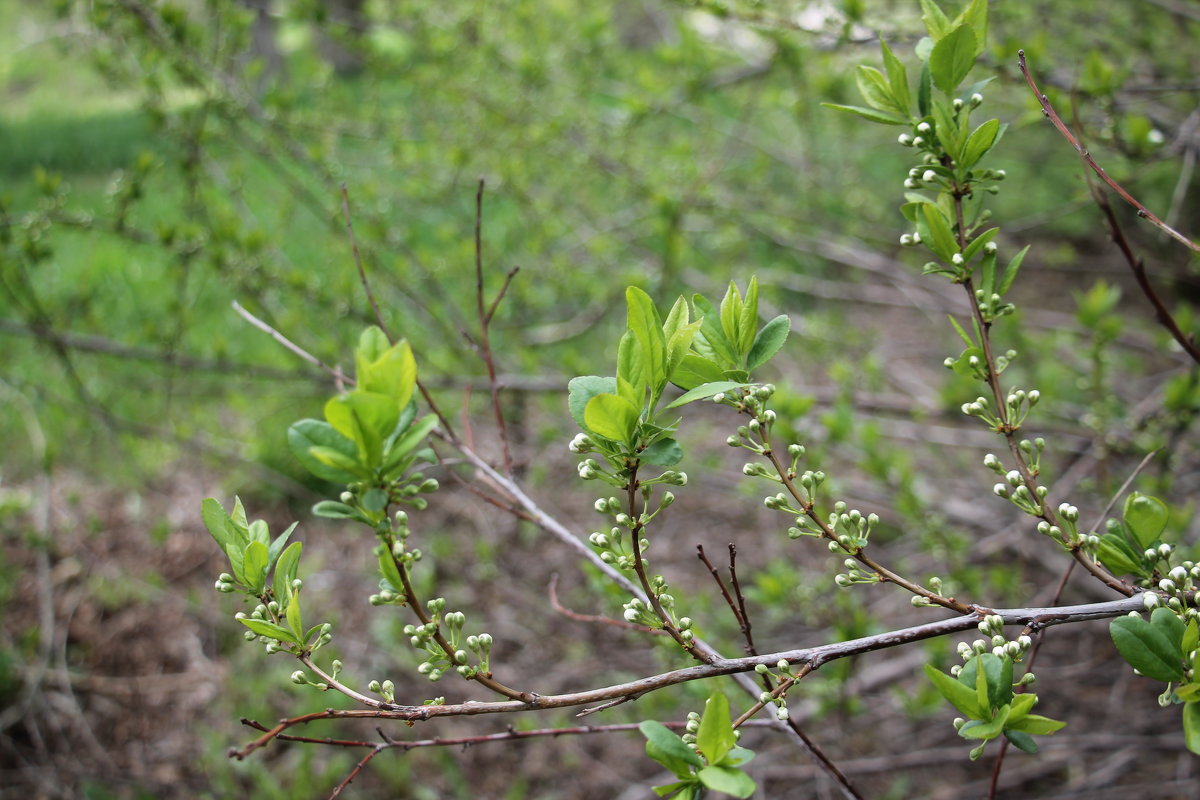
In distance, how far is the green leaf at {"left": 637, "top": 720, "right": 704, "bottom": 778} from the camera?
2.31 feet

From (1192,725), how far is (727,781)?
1.29ft

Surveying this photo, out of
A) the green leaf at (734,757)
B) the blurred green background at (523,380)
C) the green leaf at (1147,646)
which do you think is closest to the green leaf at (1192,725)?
the green leaf at (1147,646)

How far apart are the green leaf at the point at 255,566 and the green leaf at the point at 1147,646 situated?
0.80 m

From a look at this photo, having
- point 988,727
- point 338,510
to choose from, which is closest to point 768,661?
point 988,727

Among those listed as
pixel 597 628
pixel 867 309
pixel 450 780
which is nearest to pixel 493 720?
pixel 450 780

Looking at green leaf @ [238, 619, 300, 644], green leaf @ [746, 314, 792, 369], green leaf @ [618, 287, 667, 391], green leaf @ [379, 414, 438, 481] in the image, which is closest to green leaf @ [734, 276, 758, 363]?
green leaf @ [746, 314, 792, 369]

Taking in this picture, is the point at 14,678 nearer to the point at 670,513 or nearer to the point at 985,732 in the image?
the point at 670,513

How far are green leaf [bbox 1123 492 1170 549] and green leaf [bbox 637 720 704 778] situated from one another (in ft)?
1.60

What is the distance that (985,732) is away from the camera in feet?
2.36

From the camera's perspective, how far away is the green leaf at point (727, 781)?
659 mm

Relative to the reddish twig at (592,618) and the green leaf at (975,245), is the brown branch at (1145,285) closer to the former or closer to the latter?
the green leaf at (975,245)

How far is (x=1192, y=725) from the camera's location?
0.68 meters

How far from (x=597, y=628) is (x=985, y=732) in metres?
2.00

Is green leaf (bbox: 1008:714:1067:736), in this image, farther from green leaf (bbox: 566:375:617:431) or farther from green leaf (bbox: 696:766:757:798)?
green leaf (bbox: 566:375:617:431)
